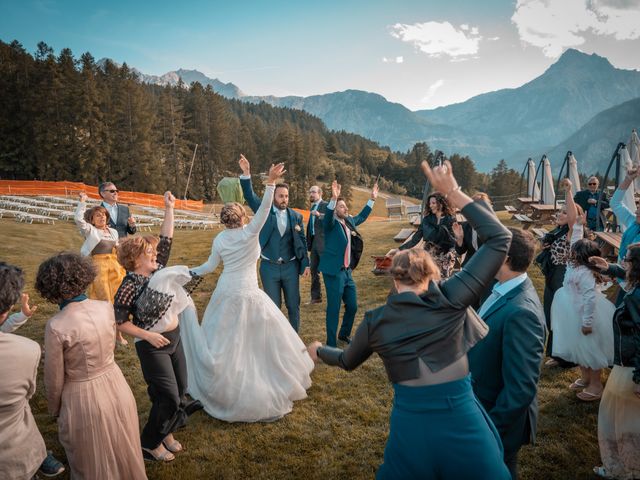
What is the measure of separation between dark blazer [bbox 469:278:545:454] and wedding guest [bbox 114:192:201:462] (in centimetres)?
280

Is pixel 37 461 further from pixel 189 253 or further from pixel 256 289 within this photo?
pixel 189 253

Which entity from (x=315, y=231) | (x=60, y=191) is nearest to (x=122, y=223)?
(x=315, y=231)

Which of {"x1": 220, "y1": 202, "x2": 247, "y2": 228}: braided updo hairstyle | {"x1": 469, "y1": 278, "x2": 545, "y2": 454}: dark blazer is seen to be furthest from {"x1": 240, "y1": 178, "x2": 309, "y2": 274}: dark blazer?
{"x1": 469, "y1": 278, "x2": 545, "y2": 454}: dark blazer

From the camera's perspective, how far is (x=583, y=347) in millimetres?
5031

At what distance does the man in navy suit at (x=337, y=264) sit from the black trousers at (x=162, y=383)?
10.1 ft

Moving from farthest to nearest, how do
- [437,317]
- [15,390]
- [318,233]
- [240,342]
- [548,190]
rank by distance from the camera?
[548,190]
[318,233]
[240,342]
[15,390]
[437,317]

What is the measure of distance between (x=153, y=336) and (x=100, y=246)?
164 inches

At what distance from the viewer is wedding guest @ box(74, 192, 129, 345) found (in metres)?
6.90

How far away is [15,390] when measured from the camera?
281cm

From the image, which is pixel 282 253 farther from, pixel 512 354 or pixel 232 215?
pixel 512 354

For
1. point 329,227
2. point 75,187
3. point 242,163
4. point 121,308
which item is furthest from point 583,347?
point 75,187

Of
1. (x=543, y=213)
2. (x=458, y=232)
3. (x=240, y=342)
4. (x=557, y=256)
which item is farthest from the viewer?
(x=543, y=213)

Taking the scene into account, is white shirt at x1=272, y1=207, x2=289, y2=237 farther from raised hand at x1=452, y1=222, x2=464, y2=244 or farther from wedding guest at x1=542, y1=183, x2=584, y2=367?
wedding guest at x1=542, y1=183, x2=584, y2=367

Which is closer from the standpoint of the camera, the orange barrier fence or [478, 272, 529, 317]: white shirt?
[478, 272, 529, 317]: white shirt
